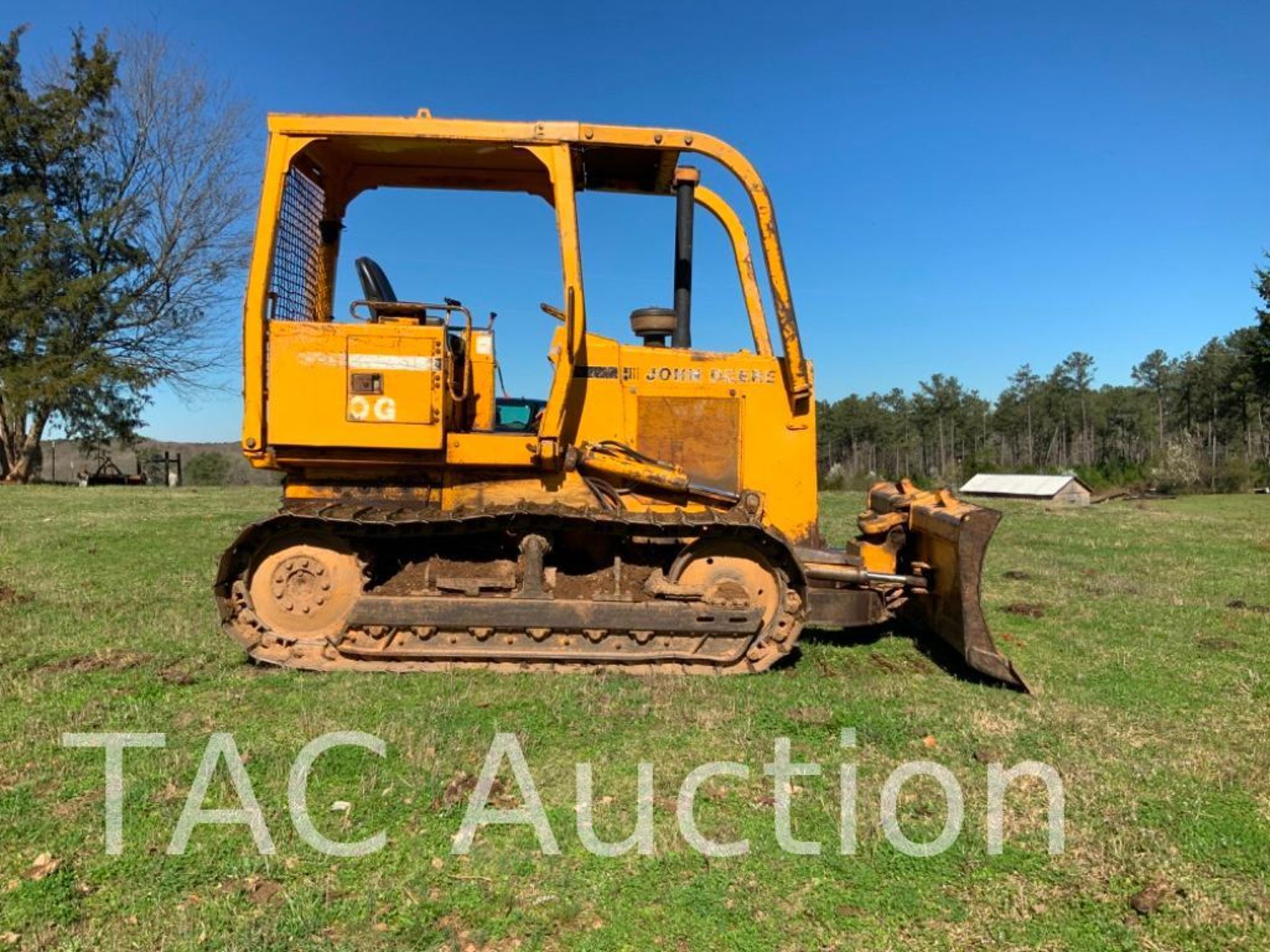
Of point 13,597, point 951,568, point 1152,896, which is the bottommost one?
point 1152,896

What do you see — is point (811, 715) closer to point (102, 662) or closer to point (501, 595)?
point (501, 595)

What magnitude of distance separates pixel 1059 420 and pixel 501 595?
290ft

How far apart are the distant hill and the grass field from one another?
3029 cm

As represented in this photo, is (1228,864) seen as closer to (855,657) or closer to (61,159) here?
(855,657)

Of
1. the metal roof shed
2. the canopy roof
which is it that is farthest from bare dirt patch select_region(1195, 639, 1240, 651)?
the metal roof shed

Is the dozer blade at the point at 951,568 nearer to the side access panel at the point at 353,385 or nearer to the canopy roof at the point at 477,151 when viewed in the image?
the canopy roof at the point at 477,151

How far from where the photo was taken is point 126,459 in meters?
42.1

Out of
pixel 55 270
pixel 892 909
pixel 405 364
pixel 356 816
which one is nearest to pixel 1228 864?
pixel 892 909

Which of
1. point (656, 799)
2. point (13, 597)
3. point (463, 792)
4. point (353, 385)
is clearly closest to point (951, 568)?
point (656, 799)

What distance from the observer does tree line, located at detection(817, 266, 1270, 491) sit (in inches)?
2564

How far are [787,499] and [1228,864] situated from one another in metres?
3.62

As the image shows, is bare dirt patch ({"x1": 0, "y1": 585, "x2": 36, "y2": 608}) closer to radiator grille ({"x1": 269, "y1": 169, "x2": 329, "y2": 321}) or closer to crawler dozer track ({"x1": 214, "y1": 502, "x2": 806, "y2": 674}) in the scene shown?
crawler dozer track ({"x1": 214, "y1": 502, "x2": 806, "y2": 674})

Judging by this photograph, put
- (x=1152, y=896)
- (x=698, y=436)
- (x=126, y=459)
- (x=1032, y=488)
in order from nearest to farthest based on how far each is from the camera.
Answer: (x=1152, y=896), (x=698, y=436), (x=1032, y=488), (x=126, y=459)

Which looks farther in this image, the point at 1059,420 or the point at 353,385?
the point at 1059,420
